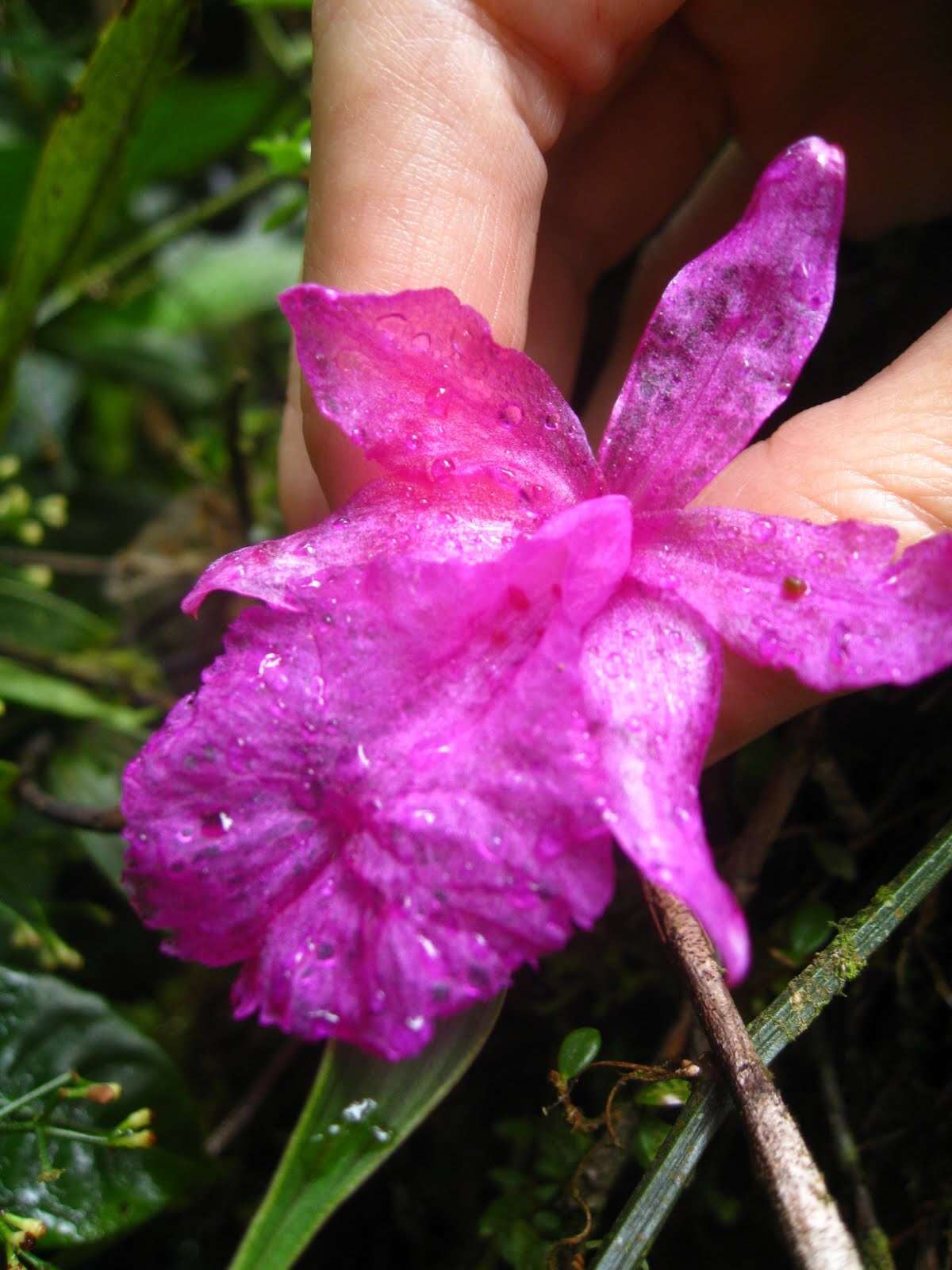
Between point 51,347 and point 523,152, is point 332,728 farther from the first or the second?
point 51,347

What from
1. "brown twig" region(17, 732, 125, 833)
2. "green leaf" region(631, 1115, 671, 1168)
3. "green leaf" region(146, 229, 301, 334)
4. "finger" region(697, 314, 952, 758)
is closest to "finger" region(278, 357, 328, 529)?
"brown twig" region(17, 732, 125, 833)

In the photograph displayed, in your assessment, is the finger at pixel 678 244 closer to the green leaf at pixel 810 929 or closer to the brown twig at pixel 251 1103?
the green leaf at pixel 810 929

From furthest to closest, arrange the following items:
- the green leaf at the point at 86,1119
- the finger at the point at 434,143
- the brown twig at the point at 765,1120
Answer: the finger at the point at 434,143
the green leaf at the point at 86,1119
the brown twig at the point at 765,1120

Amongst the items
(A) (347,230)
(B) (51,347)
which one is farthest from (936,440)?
(B) (51,347)

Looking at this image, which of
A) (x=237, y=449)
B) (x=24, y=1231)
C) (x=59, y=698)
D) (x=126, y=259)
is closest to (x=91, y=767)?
(x=59, y=698)

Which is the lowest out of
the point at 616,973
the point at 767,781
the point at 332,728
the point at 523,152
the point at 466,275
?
the point at 616,973

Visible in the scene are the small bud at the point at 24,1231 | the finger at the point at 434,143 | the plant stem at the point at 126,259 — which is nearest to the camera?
the small bud at the point at 24,1231

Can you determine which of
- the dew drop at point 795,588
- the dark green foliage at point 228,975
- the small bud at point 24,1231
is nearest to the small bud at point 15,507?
the dark green foliage at point 228,975
